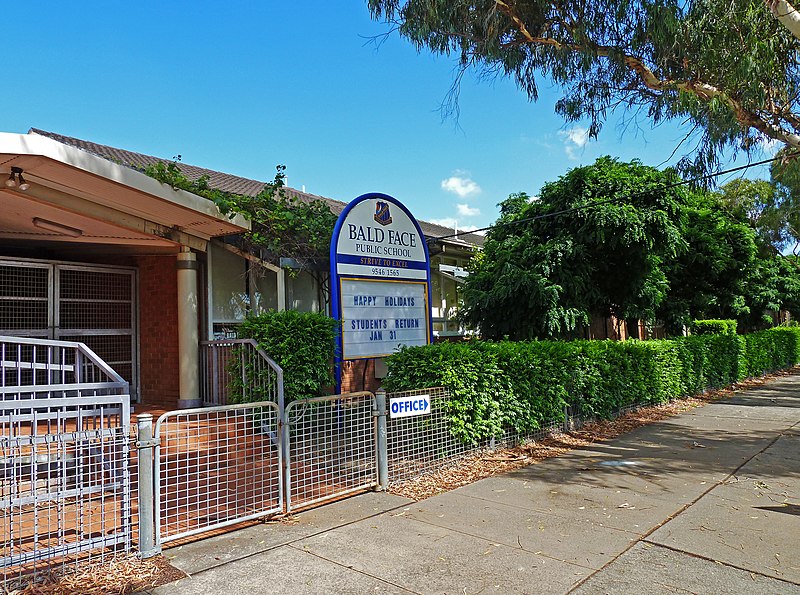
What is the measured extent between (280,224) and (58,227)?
3.17m

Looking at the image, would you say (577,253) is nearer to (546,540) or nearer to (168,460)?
(546,540)

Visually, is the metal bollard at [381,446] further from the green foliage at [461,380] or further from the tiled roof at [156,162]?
the tiled roof at [156,162]

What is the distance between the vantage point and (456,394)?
7383mm

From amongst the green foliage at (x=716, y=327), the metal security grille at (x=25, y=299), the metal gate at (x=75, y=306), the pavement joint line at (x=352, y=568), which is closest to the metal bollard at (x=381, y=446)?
the pavement joint line at (x=352, y=568)

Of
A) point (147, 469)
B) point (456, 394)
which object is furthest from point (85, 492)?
point (456, 394)

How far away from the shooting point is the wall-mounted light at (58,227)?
26.5 feet

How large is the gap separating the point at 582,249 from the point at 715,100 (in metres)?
5.05

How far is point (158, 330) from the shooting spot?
10070 mm

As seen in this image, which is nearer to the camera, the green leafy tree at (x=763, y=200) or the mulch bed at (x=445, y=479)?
the mulch bed at (x=445, y=479)

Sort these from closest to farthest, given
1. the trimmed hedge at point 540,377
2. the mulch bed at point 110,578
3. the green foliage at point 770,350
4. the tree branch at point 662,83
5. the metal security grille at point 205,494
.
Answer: the mulch bed at point 110,578, the metal security grille at point 205,494, the trimmed hedge at point 540,377, the tree branch at point 662,83, the green foliage at point 770,350

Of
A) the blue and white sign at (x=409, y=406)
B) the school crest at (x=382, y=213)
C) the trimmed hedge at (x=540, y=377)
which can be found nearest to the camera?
the blue and white sign at (x=409, y=406)

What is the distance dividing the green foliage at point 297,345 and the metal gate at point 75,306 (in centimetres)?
335

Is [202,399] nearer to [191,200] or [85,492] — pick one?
[191,200]

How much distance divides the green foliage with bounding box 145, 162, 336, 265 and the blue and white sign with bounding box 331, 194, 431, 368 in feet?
4.03
